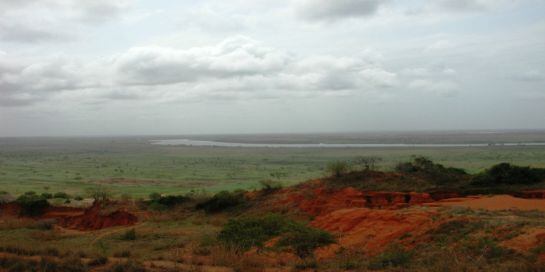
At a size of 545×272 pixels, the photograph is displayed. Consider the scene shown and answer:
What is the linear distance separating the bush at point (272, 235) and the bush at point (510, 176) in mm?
14364

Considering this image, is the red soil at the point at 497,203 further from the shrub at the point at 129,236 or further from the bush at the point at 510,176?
the shrub at the point at 129,236

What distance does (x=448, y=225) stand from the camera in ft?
43.6

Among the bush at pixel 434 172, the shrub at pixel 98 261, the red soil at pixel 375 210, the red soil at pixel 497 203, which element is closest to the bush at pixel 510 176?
the bush at pixel 434 172

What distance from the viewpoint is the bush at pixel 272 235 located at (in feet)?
45.2

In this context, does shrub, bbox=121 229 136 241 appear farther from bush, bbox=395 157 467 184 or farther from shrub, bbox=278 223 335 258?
bush, bbox=395 157 467 184

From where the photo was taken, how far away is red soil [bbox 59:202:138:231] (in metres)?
24.7

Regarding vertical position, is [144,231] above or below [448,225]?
below

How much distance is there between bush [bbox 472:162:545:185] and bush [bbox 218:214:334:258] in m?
14.4

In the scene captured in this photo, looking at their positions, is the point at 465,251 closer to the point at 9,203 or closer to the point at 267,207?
the point at 267,207

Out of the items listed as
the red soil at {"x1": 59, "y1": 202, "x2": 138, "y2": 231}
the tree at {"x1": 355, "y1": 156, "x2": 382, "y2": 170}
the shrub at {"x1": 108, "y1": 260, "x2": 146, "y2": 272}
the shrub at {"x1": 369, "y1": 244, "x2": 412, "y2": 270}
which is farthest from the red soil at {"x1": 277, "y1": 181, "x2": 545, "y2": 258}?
the red soil at {"x1": 59, "y1": 202, "x2": 138, "y2": 231}

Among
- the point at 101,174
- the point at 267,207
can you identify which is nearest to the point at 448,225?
the point at 267,207

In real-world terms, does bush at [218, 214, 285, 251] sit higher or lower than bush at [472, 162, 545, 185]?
lower

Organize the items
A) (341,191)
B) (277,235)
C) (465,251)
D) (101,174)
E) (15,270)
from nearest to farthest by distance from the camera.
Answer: (15,270) → (465,251) → (277,235) → (341,191) → (101,174)

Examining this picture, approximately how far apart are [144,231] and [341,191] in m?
10.3
